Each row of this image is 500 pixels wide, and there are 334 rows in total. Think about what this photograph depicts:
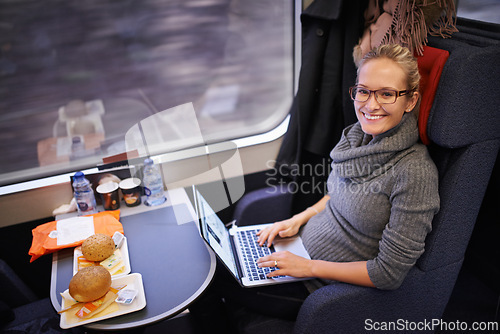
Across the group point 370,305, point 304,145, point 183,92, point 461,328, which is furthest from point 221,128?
point 461,328

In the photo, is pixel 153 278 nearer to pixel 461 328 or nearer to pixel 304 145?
pixel 304 145

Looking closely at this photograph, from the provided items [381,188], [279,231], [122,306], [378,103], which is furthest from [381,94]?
[122,306]

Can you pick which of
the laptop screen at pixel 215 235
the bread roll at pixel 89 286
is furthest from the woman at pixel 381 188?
the bread roll at pixel 89 286

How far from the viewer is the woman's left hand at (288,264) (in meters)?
1.40

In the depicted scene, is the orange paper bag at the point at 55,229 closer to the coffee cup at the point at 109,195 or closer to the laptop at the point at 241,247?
the coffee cup at the point at 109,195

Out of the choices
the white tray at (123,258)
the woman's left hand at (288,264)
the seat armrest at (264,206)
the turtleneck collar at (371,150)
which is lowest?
the seat armrest at (264,206)

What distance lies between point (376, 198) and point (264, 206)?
2.61ft

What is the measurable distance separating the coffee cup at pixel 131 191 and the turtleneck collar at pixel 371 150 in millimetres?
920

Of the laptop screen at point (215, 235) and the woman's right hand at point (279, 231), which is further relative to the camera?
the woman's right hand at point (279, 231)

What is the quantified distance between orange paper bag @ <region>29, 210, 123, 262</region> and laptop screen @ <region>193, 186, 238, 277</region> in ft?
1.22

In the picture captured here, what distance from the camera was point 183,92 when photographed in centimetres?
225

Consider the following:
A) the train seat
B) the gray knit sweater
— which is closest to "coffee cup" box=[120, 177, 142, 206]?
the train seat

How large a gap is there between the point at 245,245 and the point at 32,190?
3.56ft

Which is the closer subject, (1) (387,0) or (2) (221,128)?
(1) (387,0)
